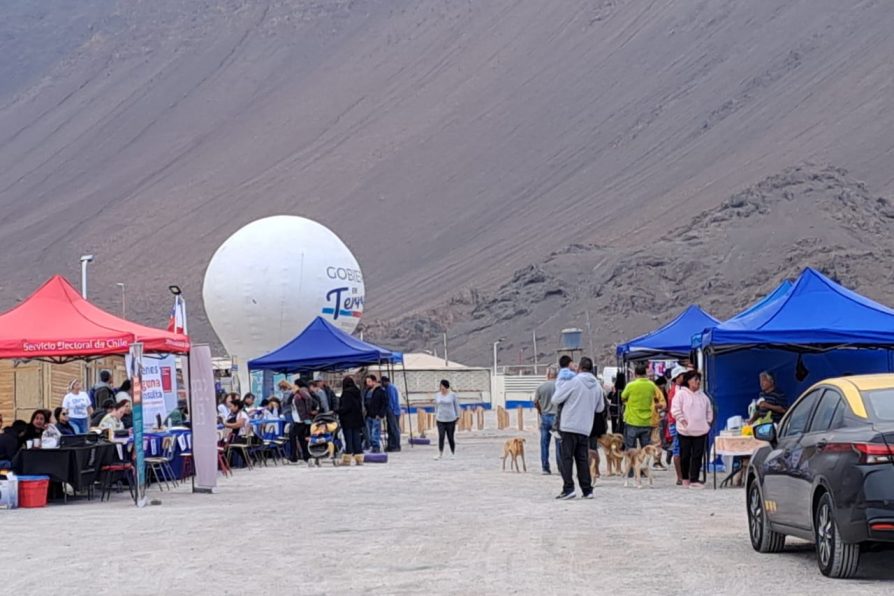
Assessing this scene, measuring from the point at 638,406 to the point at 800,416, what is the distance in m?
8.84

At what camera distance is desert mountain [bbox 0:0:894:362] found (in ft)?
261

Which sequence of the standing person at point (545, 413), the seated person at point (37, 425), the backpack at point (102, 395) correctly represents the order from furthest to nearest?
the backpack at point (102, 395)
the standing person at point (545, 413)
the seated person at point (37, 425)

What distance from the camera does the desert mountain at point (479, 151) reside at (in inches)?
3135

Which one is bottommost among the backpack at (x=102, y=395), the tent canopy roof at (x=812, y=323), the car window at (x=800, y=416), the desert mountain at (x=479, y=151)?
the car window at (x=800, y=416)

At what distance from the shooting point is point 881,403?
32.5ft

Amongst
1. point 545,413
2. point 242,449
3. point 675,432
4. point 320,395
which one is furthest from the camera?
point 320,395

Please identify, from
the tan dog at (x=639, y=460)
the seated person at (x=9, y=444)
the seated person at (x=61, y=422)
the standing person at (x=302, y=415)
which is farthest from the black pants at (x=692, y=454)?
the standing person at (x=302, y=415)

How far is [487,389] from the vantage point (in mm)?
56125

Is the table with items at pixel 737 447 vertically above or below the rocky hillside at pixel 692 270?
below

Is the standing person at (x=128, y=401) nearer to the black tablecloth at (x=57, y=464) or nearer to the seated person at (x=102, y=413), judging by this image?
the seated person at (x=102, y=413)

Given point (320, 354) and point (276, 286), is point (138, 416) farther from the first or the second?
point (276, 286)

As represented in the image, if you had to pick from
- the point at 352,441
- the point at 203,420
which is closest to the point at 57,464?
the point at 203,420

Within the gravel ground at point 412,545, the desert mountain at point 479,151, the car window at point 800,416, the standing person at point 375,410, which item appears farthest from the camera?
the desert mountain at point 479,151

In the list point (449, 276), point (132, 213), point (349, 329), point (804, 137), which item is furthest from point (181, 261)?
point (349, 329)
